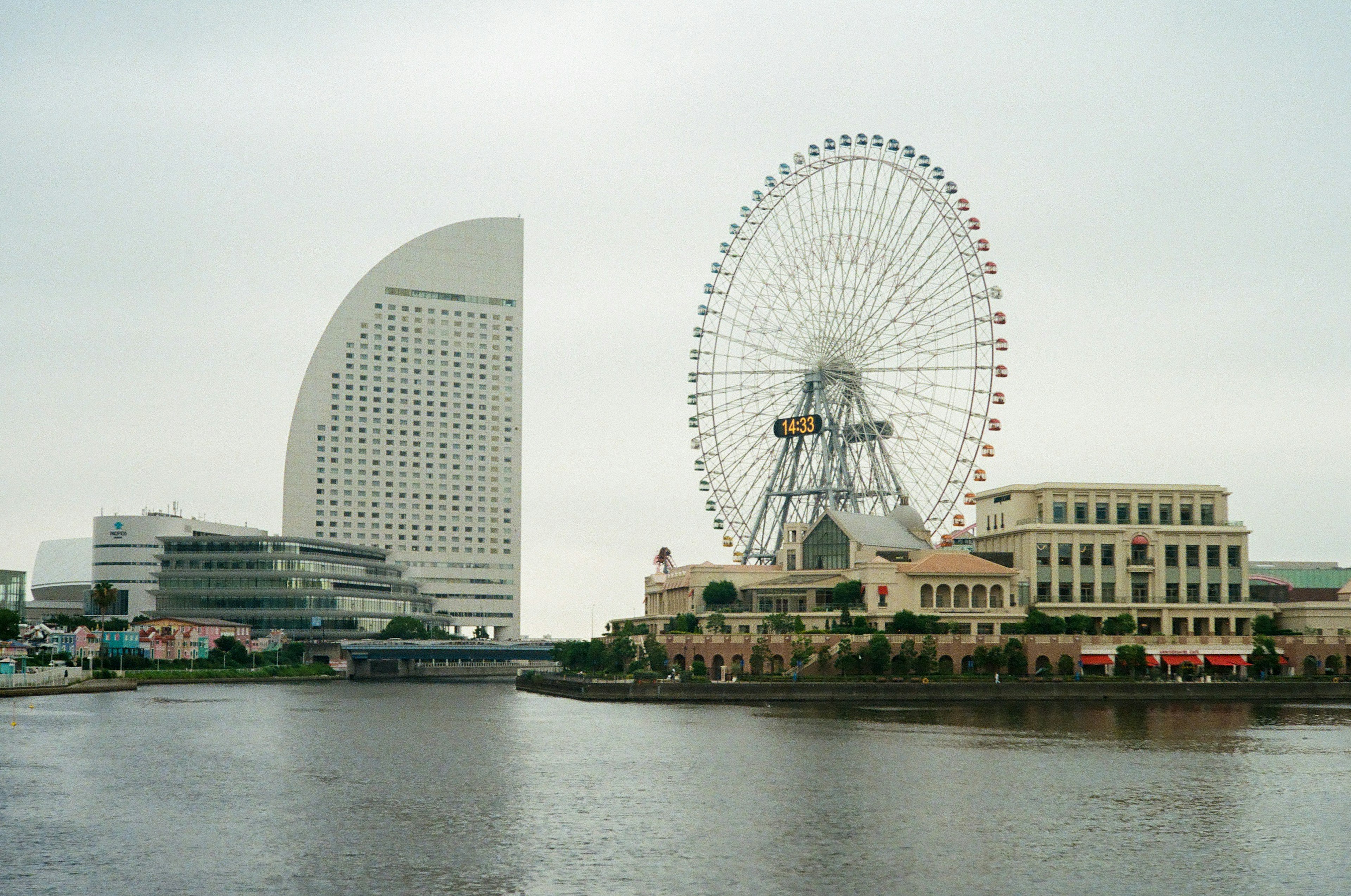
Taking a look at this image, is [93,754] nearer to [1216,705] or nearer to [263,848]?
[263,848]

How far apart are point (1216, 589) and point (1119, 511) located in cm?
1507

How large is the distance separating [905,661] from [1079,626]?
77.9 feet

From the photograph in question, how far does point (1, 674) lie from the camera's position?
15562cm

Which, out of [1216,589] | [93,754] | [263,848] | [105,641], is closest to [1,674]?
[105,641]

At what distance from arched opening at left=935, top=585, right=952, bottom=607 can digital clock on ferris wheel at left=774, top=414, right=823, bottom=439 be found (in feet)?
74.0

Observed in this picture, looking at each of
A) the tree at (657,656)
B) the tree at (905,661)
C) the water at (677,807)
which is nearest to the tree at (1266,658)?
the tree at (905,661)

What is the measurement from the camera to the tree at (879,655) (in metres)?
152

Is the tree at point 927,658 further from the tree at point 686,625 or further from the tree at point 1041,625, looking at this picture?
the tree at point 686,625

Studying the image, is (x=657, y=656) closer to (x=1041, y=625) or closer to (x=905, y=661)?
(x=905, y=661)

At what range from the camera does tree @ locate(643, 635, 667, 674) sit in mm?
170250

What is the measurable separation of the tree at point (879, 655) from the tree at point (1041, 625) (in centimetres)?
1885

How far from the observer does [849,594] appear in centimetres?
16450

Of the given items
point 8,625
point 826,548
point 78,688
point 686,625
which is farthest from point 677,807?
point 8,625

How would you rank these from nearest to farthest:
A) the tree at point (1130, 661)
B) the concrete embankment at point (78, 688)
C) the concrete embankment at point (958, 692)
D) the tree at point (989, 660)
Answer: the concrete embankment at point (958, 692)
the concrete embankment at point (78, 688)
the tree at point (989, 660)
the tree at point (1130, 661)
